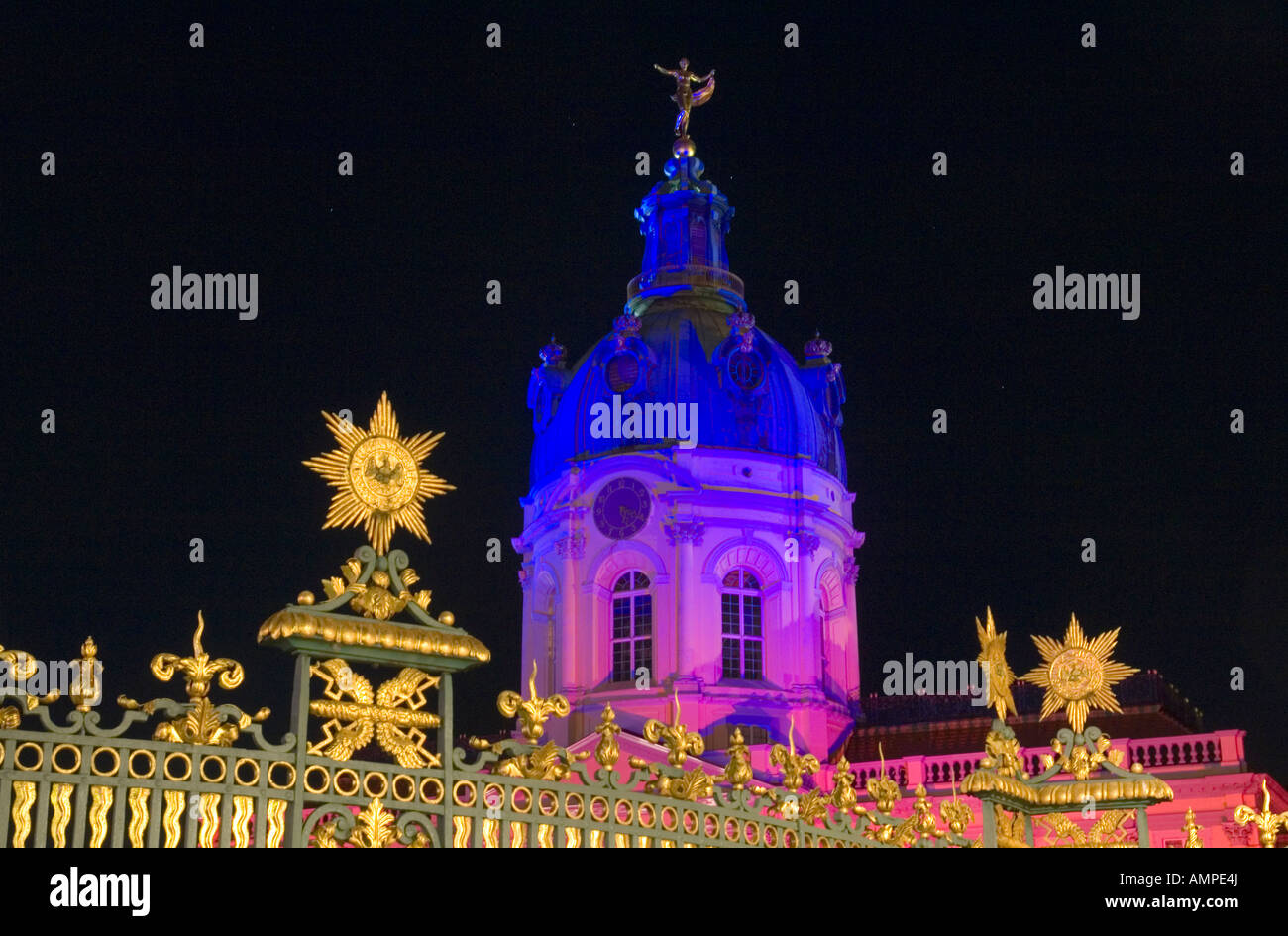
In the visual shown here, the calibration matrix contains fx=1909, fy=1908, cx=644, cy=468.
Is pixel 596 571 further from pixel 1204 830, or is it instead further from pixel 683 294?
pixel 1204 830

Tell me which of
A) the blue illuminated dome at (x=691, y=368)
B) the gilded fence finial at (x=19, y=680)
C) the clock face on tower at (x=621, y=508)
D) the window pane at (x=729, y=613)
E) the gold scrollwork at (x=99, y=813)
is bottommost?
the gold scrollwork at (x=99, y=813)

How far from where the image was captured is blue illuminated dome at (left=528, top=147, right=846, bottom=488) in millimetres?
48594

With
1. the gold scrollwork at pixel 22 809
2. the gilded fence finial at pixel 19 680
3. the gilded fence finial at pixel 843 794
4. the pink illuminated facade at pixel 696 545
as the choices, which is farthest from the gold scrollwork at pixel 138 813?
the pink illuminated facade at pixel 696 545

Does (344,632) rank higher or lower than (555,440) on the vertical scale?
lower

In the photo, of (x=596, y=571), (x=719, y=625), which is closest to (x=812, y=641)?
(x=719, y=625)

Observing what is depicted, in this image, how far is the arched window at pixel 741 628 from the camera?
47.6m

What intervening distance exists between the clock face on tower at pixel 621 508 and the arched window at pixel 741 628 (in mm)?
Answer: 2713

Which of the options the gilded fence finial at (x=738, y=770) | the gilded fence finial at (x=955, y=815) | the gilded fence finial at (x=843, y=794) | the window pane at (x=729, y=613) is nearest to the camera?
the gilded fence finial at (x=738, y=770)

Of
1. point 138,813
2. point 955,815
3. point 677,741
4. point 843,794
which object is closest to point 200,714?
point 138,813

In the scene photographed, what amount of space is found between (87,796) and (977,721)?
36887mm

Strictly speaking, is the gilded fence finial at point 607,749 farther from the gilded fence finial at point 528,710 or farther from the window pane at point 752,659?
the window pane at point 752,659

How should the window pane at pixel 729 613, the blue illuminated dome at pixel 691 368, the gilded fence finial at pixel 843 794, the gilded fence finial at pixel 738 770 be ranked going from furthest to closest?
the blue illuminated dome at pixel 691 368 → the window pane at pixel 729 613 → the gilded fence finial at pixel 843 794 → the gilded fence finial at pixel 738 770

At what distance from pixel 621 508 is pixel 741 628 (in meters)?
4.25

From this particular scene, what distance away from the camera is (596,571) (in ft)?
159
